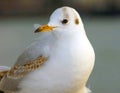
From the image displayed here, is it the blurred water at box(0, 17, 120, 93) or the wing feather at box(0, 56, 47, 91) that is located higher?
the wing feather at box(0, 56, 47, 91)

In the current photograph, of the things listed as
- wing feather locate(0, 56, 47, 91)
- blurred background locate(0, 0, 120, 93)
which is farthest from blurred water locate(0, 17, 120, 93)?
wing feather locate(0, 56, 47, 91)

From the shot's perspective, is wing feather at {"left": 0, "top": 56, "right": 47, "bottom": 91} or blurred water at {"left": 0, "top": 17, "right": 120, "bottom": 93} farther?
blurred water at {"left": 0, "top": 17, "right": 120, "bottom": 93}

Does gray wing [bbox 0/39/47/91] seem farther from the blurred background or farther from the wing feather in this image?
the blurred background

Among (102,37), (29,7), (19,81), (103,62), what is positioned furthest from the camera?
(29,7)

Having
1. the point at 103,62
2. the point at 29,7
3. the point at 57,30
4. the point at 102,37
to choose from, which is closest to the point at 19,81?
the point at 57,30

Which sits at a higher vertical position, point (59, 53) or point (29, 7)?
point (59, 53)

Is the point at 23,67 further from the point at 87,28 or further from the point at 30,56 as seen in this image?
the point at 87,28

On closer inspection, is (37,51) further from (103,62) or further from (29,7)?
(29,7)

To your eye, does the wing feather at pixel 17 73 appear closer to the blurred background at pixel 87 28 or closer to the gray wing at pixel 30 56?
the gray wing at pixel 30 56
